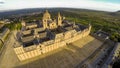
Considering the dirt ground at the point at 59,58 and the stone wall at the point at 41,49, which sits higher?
the stone wall at the point at 41,49

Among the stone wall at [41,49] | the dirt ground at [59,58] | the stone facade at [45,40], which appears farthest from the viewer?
the stone facade at [45,40]

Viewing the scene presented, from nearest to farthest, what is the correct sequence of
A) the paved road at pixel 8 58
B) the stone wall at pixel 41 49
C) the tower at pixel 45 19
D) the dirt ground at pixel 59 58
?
the dirt ground at pixel 59 58 → the paved road at pixel 8 58 → the stone wall at pixel 41 49 → the tower at pixel 45 19

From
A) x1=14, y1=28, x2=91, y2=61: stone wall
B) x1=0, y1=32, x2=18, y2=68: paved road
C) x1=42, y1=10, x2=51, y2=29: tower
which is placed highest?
x1=42, y1=10, x2=51, y2=29: tower

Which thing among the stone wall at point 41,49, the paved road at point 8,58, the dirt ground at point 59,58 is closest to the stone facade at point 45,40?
the stone wall at point 41,49

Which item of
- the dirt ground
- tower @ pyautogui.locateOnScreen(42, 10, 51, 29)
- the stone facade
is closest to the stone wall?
the stone facade

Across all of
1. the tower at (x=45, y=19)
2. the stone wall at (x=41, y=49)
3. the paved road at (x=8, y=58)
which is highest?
the tower at (x=45, y=19)

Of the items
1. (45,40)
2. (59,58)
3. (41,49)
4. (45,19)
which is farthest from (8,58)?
(45,19)

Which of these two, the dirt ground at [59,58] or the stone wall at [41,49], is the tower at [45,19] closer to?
the stone wall at [41,49]

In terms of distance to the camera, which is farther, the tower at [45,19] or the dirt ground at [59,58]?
the tower at [45,19]

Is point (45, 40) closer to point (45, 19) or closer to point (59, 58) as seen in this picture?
point (59, 58)

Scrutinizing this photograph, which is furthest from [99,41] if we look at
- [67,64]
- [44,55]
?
[44,55]

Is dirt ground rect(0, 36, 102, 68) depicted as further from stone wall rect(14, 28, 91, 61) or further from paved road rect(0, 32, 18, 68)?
stone wall rect(14, 28, 91, 61)
